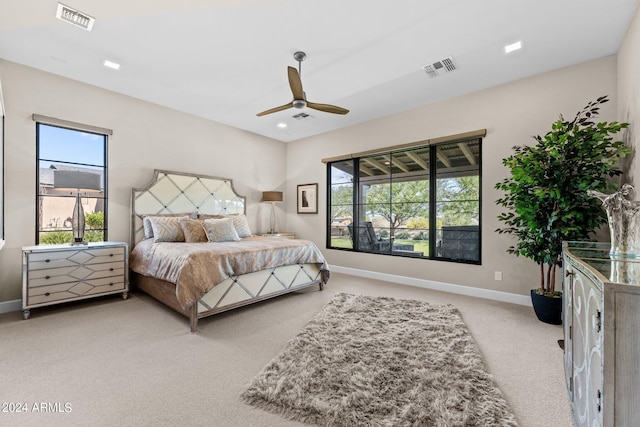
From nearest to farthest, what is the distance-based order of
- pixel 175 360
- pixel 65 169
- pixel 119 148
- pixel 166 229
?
pixel 175 360
pixel 65 169
pixel 166 229
pixel 119 148

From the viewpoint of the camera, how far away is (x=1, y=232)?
10.3 feet

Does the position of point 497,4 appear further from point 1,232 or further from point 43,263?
point 1,232

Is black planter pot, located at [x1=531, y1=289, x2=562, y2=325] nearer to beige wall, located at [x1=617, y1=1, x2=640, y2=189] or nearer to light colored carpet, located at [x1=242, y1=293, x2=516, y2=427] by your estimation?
light colored carpet, located at [x1=242, y1=293, x2=516, y2=427]

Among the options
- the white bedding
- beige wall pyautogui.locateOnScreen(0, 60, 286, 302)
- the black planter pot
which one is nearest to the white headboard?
beige wall pyautogui.locateOnScreen(0, 60, 286, 302)

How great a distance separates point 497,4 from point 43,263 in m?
5.11

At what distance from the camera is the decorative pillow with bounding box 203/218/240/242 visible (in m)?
4.07

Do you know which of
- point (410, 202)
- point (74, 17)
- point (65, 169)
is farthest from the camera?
point (410, 202)

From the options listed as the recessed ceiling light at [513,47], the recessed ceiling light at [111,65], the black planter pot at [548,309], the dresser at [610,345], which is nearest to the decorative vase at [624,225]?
the dresser at [610,345]

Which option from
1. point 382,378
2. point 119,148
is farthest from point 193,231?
point 382,378

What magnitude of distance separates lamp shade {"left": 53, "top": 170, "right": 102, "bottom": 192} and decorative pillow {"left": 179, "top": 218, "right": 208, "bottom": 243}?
1.13 meters

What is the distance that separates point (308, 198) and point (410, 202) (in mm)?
2287

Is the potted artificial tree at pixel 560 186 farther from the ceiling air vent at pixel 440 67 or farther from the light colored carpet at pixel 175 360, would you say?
the ceiling air vent at pixel 440 67

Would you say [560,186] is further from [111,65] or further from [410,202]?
[111,65]

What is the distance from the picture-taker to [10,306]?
10.5 ft
